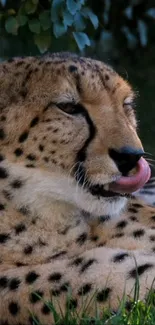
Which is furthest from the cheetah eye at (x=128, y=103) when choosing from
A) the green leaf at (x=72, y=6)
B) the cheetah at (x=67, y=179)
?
the green leaf at (x=72, y=6)

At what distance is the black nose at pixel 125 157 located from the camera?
284cm

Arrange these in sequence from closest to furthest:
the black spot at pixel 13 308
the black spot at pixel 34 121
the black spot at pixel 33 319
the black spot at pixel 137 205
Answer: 1. the black spot at pixel 33 319
2. the black spot at pixel 13 308
3. the black spot at pixel 34 121
4. the black spot at pixel 137 205

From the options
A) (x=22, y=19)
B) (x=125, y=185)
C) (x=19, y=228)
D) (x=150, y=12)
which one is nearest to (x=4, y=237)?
(x=19, y=228)

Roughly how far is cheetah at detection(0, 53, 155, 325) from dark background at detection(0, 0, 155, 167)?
1.18m

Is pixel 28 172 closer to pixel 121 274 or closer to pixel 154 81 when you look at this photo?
pixel 121 274

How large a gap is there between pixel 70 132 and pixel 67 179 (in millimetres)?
136

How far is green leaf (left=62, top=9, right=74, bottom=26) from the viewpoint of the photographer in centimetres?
415

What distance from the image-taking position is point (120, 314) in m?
2.50

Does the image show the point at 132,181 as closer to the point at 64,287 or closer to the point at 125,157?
the point at 125,157

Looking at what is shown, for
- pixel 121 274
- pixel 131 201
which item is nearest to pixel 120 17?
pixel 131 201

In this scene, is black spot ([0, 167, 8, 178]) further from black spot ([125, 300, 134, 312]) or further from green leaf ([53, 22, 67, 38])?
green leaf ([53, 22, 67, 38])

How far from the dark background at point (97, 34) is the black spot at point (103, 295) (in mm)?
1643

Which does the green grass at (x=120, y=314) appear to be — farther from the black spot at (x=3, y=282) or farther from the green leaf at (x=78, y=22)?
the green leaf at (x=78, y=22)

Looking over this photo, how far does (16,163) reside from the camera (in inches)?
116
